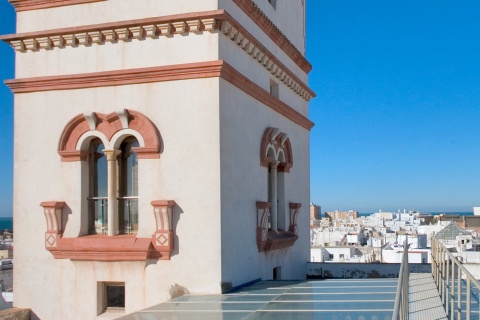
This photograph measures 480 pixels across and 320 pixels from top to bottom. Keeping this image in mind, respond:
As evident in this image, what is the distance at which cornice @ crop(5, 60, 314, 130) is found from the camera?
10.8 metres

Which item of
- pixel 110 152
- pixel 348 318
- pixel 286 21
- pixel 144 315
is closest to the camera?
pixel 348 318

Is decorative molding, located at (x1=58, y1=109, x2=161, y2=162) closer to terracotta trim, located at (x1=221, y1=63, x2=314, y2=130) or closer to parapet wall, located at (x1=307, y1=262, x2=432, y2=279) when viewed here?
terracotta trim, located at (x1=221, y1=63, x2=314, y2=130)

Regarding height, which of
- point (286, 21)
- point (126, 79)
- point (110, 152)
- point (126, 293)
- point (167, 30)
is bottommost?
point (126, 293)

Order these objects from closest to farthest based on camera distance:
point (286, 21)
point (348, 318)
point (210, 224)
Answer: point (348, 318) → point (210, 224) → point (286, 21)

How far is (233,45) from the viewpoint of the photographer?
1147 centimetres

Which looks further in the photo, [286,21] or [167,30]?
[286,21]

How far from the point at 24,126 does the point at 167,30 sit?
3.32 m

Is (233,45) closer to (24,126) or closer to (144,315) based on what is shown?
(24,126)

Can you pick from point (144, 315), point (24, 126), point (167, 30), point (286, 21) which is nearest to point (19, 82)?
point (24, 126)

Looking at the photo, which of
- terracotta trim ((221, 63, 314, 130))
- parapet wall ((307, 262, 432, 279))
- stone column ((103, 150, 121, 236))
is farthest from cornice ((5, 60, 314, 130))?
parapet wall ((307, 262, 432, 279))

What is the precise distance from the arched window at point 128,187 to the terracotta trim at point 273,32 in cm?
332

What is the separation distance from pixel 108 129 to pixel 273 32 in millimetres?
4519

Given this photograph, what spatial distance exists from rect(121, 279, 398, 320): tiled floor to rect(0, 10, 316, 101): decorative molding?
14.7 feet

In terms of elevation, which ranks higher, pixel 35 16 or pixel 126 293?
pixel 35 16
